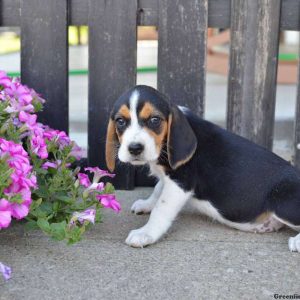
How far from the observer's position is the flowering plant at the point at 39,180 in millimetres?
3311

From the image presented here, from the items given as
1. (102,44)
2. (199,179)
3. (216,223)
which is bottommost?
(216,223)

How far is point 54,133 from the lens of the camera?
13.1 ft

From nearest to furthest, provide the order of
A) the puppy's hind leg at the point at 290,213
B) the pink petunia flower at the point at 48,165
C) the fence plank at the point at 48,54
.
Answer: the puppy's hind leg at the point at 290,213
the pink petunia flower at the point at 48,165
the fence plank at the point at 48,54

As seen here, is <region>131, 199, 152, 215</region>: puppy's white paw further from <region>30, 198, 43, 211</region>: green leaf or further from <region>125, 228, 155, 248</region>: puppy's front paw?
<region>30, 198, 43, 211</region>: green leaf

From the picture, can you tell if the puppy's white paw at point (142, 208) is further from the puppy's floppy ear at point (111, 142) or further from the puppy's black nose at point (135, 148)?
the puppy's black nose at point (135, 148)

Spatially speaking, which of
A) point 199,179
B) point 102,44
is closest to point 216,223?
point 199,179

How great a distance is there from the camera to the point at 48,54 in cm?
464

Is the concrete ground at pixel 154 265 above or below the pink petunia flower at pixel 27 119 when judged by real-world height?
below

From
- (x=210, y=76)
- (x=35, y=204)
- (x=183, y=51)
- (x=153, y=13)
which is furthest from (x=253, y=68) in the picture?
(x=210, y=76)

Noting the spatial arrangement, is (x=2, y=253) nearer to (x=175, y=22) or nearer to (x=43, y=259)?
(x=43, y=259)

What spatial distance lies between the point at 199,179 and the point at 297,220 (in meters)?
0.62

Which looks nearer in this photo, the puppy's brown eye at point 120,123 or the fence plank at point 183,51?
the puppy's brown eye at point 120,123

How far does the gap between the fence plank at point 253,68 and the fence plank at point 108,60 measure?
70 centimetres

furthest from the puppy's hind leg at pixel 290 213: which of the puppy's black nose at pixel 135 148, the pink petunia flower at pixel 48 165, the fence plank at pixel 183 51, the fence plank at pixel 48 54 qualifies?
the fence plank at pixel 48 54
